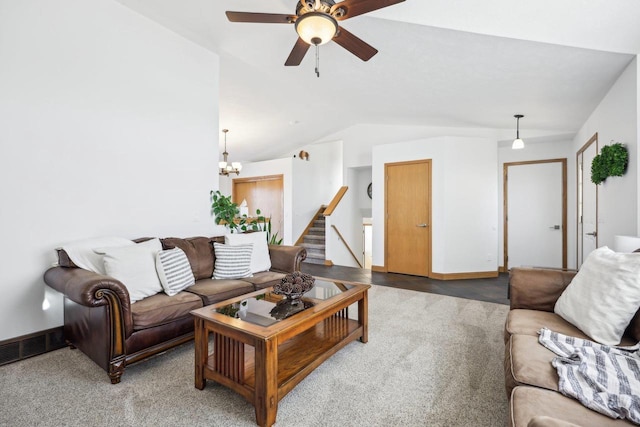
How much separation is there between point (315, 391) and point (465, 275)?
4060 millimetres

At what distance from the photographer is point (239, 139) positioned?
695 centimetres

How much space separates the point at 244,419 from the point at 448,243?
4.34 m

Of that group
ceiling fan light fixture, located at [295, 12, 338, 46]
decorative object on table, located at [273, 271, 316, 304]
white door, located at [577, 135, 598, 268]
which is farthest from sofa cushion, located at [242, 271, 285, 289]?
white door, located at [577, 135, 598, 268]

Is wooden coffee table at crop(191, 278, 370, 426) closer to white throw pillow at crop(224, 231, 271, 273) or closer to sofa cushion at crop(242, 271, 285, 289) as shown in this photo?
sofa cushion at crop(242, 271, 285, 289)

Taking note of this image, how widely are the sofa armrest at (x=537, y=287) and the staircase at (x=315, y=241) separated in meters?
4.57

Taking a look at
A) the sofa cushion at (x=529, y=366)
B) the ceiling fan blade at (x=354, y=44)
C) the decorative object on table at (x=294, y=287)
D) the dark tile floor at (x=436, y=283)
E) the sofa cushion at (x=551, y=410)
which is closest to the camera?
the sofa cushion at (x=551, y=410)

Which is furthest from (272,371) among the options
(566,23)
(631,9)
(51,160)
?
(631,9)

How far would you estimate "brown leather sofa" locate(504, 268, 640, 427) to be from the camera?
1.03 metres

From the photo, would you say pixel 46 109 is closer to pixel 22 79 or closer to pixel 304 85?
pixel 22 79

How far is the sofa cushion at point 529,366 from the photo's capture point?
1246mm

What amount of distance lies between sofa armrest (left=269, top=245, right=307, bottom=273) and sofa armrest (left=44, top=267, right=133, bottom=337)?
174 centimetres

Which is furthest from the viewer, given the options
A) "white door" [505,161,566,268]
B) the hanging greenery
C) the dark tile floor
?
"white door" [505,161,566,268]

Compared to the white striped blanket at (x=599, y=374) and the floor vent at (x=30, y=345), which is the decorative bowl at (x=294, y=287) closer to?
the white striped blanket at (x=599, y=374)

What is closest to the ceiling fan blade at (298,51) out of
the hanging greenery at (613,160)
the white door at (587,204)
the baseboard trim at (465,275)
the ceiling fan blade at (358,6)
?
the ceiling fan blade at (358,6)
